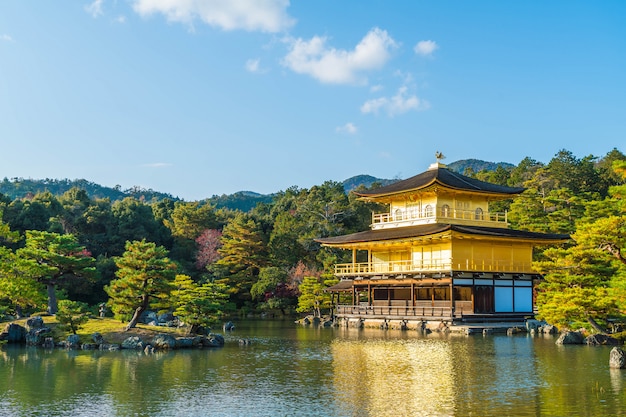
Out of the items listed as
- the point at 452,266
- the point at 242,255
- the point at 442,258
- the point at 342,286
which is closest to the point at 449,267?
the point at 452,266

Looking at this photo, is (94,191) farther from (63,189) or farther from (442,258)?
(442,258)

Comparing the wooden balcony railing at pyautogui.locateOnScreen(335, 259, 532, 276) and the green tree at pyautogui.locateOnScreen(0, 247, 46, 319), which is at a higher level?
the wooden balcony railing at pyautogui.locateOnScreen(335, 259, 532, 276)

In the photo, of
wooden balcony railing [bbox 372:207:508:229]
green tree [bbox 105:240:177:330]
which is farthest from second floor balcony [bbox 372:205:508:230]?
green tree [bbox 105:240:177:330]

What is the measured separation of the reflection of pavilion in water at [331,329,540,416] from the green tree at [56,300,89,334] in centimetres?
971

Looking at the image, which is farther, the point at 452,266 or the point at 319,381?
the point at 452,266

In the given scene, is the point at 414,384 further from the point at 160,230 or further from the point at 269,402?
the point at 160,230

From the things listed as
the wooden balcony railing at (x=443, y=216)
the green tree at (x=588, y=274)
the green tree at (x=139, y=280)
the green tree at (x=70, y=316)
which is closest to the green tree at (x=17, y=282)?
the green tree at (x=70, y=316)

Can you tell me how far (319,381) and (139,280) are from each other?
11183mm

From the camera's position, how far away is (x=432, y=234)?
3578 centimetres

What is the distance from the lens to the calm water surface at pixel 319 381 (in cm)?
1342

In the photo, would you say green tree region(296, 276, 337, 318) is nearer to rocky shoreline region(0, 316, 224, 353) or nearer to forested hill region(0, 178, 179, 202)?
rocky shoreline region(0, 316, 224, 353)

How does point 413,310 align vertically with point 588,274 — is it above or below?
below

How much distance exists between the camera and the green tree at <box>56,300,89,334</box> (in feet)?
83.5

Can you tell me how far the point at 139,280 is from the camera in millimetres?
25719
